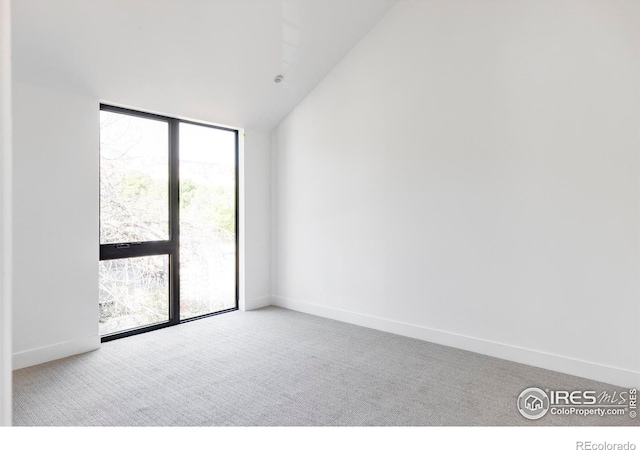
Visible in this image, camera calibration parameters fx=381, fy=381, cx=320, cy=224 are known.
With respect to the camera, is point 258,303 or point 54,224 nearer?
point 54,224

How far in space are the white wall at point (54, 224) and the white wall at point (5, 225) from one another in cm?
211

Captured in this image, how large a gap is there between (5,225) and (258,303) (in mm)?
3774

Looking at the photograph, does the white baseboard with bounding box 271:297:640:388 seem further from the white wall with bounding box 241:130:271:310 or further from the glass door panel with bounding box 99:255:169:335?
the glass door panel with bounding box 99:255:169:335

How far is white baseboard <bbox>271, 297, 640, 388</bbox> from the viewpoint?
277 centimetres

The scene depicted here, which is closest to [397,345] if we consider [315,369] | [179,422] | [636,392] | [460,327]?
[460,327]

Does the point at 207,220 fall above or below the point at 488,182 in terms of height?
below

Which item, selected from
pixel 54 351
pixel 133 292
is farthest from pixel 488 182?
pixel 54 351

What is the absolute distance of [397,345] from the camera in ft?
11.7

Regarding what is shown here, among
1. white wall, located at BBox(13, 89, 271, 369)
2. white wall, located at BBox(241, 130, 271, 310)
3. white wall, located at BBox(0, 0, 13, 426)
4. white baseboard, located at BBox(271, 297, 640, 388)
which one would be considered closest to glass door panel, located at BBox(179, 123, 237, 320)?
white wall, located at BBox(241, 130, 271, 310)

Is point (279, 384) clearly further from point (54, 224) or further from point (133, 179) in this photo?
point (133, 179)

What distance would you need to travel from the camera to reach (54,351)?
10.6ft

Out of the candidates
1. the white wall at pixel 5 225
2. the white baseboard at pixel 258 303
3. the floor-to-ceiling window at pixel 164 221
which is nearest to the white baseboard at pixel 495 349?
the white baseboard at pixel 258 303

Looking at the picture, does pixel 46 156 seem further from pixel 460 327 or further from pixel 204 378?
pixel 460 327

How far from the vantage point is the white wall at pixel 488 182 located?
2.78 metres
